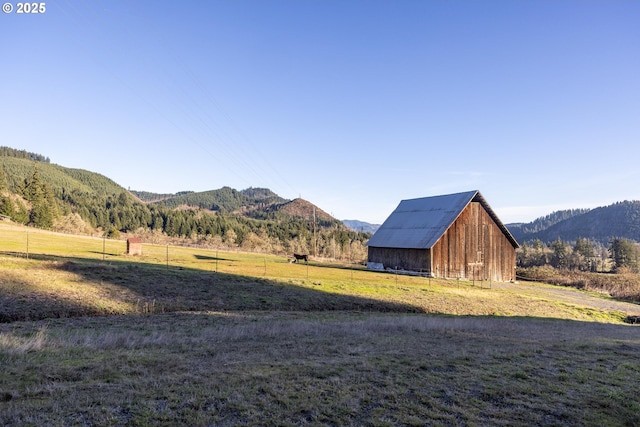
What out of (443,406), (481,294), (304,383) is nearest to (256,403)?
(304,383)

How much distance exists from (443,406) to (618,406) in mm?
3637

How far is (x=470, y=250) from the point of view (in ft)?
172

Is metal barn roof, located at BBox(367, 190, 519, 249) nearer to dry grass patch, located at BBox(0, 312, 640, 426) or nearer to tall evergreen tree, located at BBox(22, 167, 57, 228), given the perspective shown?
dry grass patch, located at BBox(0, 312, 640, 426)

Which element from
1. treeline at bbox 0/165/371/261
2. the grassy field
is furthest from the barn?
treeline at bbox 0/165/371/261

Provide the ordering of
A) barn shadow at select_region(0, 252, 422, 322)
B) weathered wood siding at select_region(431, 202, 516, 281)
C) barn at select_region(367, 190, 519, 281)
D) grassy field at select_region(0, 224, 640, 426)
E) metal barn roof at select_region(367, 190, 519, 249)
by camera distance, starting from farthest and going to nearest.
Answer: metal barn roof at select_region(367, 190, 519, 249) → weathered wood siding at select_region(431, 202, 516, 281) → barn at select_region(367, 190, 519, 281) → barn shadow at select_region(0, 252, 422, 322) → grassy field at select_region(0, 224, 640, 426)

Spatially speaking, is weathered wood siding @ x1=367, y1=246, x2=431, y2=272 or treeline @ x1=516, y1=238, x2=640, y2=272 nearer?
weathered wood siding @ x1=367, y1=246, x2=431, y2=272

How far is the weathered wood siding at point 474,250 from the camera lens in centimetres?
5059

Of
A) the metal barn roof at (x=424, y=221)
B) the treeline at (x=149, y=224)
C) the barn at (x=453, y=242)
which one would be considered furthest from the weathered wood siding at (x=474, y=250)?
the treeline at (x=149, y=224)

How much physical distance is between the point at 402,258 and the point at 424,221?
6.51 m

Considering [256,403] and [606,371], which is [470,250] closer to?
[606,371]

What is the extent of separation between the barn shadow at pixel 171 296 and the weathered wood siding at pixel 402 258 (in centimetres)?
2284

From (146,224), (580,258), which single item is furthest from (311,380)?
(146,224)

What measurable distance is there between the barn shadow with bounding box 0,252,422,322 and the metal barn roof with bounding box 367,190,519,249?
24.9 m

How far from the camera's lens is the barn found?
5047 cm
